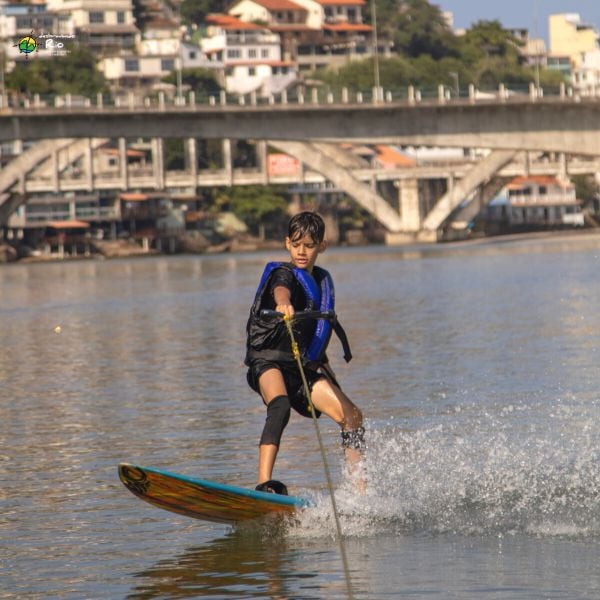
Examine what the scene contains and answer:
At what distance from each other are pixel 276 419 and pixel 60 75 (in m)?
136

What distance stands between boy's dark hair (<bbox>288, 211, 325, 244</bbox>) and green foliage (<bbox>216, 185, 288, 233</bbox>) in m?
120

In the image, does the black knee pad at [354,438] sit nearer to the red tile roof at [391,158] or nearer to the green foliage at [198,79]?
the red tile roof at [391,158]

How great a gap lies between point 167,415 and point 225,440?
2.72m

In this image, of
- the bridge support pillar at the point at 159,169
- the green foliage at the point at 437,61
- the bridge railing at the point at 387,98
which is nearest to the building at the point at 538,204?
the green foliage at the point at 437,61

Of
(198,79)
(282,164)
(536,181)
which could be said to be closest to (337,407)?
(282,164)

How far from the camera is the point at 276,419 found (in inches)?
443

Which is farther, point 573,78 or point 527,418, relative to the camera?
point 573,78

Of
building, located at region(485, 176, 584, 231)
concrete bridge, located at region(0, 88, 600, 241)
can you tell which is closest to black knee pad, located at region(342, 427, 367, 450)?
concrete bridge, located at region(0, 88, 600, 241)

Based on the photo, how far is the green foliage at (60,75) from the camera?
13662 cm

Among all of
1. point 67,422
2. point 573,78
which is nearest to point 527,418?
point 67,422

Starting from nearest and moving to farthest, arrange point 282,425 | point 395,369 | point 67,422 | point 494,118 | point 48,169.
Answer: point 282,425 → point 67,422 → point 395,369 → point 494,118 → point 48,169

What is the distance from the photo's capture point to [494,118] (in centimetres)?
8612

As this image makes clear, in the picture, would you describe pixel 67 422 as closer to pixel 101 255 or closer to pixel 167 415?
pixel 167 415

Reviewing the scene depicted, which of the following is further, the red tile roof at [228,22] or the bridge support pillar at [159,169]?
the red tile roof at [228,22]
